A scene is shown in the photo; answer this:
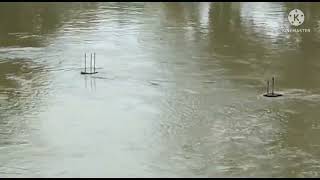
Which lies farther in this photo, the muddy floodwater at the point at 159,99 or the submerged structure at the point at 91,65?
the submerged structure at the point at 91,65

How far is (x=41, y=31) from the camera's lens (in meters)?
8.28

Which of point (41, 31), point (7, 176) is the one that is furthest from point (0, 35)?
point (7, 176)

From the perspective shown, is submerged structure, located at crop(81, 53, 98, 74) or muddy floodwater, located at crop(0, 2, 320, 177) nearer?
muddy floodwater, located at crop(0, 2, 320, 177)

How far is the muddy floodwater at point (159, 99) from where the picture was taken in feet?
12.5

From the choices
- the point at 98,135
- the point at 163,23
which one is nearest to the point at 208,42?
the point at 163,23

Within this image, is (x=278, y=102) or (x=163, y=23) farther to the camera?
(x=163, y=23)

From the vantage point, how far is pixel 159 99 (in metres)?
→ 5.12

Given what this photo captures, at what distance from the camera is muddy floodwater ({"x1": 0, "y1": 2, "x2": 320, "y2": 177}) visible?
150 inches

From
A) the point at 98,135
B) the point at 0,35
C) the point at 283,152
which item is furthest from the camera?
the point at 0,35

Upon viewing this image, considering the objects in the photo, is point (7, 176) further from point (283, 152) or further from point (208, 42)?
point (208, 42)

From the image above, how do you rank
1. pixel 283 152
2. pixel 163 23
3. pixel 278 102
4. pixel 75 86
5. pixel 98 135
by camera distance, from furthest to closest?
pixel 163 23
pixel 75 86
pixel 278 102
pixel 98 135
pixel 283 152

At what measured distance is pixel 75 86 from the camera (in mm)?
5527

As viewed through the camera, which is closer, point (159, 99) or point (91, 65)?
point (159, 99)

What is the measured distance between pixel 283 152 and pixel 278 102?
1.14m
